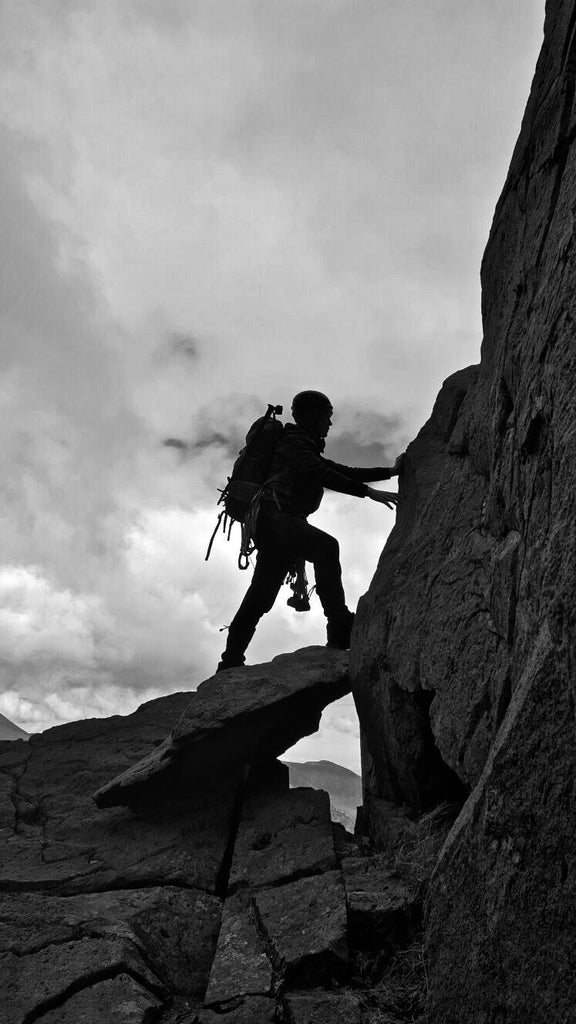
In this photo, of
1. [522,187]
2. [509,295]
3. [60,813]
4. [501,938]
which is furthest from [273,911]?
[522,187]

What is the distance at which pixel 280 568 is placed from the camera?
820 cm

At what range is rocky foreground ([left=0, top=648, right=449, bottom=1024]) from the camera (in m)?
4.06

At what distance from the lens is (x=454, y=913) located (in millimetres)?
3275

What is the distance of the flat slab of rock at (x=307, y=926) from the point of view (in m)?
4.10

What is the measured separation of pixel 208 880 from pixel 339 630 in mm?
3033

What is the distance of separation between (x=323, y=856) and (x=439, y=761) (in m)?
1.25

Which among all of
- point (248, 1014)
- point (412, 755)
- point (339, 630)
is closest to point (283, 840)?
point (412, 755)

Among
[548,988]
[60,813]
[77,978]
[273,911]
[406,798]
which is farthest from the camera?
[60,813]

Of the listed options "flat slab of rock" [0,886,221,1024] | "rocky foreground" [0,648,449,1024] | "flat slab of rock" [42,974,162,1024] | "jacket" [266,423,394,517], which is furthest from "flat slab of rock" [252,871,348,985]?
"jacket" [266,423,394,517]

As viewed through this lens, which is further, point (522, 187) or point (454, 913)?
point (522, 187)

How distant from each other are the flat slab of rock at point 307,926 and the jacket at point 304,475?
157 inches

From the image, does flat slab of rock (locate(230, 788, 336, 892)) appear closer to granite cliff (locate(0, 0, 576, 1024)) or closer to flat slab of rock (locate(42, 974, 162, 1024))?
granite cliff (locate(0, 0, 576, 1024))

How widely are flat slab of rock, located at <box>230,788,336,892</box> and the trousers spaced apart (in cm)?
210

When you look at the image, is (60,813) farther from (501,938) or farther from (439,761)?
(501,938)
